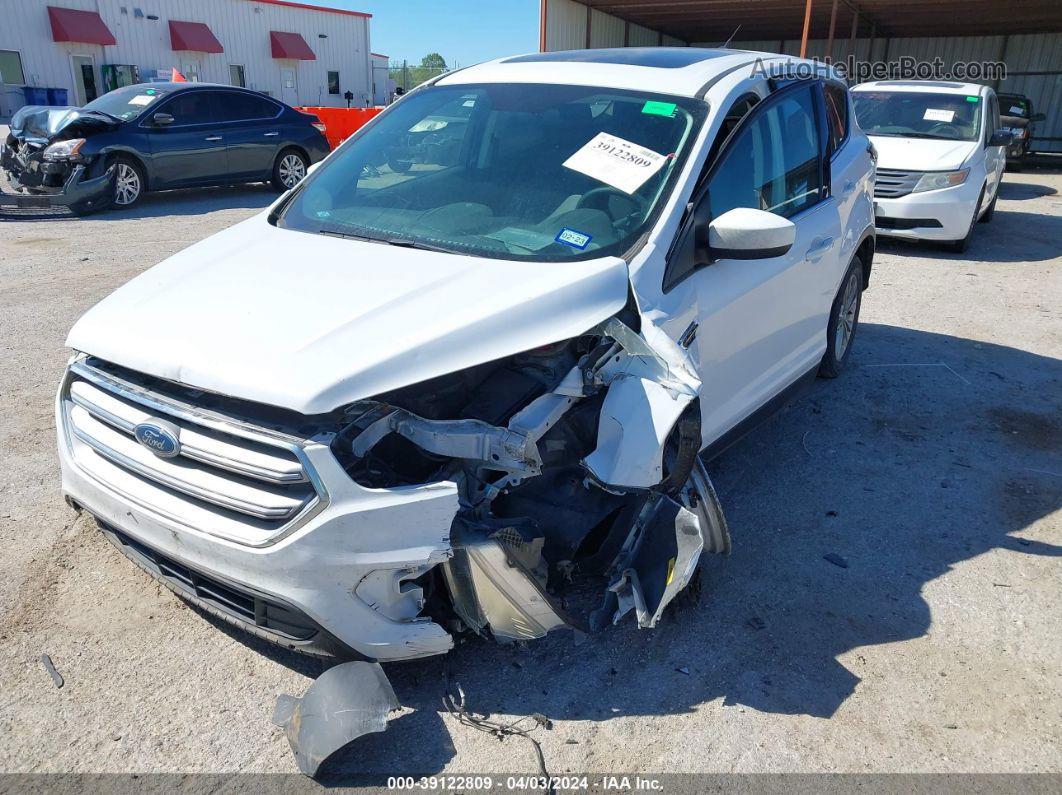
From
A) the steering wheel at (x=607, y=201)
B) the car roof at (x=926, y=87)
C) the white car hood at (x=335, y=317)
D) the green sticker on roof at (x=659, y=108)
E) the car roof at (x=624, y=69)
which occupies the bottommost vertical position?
the car roof at (x=926, y=87)

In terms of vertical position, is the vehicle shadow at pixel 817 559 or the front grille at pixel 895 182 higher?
the front grille at pixel 895 182

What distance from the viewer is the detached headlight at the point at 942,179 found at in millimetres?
9617

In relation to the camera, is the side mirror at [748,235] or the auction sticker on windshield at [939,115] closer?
the side mirror at [748,235]

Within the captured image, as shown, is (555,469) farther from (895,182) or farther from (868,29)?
(868,29)

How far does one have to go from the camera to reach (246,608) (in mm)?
2564

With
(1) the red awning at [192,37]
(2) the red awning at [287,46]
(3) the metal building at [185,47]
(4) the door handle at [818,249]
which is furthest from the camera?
(2) the red awning at [287,46]

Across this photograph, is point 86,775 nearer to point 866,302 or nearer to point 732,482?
point 732,482

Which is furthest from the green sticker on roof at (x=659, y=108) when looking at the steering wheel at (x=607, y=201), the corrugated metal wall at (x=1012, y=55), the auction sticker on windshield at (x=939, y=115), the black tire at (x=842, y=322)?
the corrugated metal wall at (x=1012, y=55)

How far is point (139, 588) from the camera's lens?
321 cm

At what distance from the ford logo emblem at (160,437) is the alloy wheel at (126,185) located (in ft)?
33.2

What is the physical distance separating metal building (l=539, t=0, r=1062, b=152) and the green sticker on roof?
665 inches

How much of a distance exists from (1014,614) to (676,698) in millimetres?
1501

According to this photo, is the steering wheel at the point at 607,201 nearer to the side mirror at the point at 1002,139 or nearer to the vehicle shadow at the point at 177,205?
the vehicle shadow at the point at 177,205

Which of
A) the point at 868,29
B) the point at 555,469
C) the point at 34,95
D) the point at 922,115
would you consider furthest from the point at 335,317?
the point at 34,95
